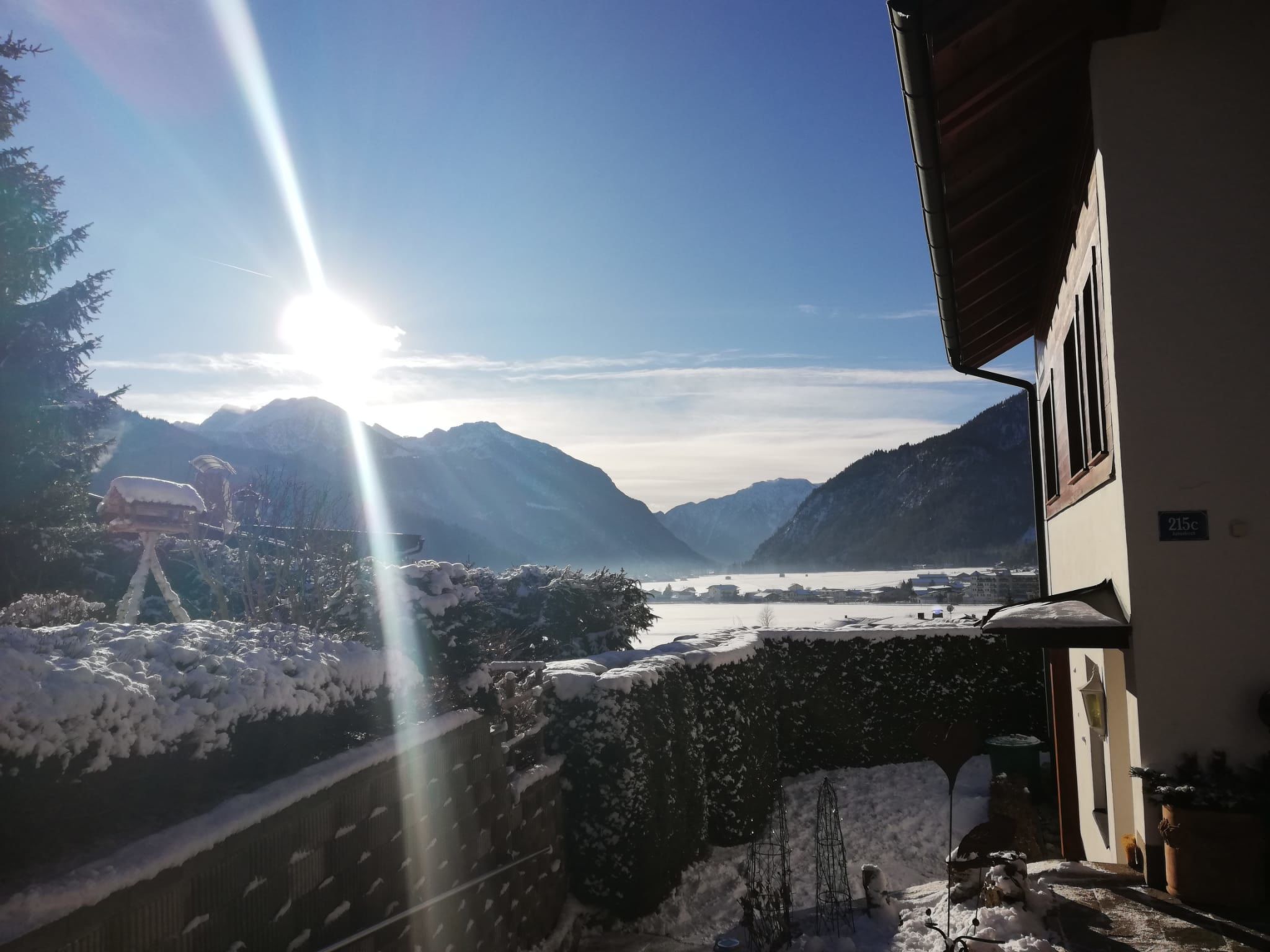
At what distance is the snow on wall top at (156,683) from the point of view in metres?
2.87

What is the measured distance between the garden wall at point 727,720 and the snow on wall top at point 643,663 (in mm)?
22

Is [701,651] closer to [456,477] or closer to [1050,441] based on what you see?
[1050,441]

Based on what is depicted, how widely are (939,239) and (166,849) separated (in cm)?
566

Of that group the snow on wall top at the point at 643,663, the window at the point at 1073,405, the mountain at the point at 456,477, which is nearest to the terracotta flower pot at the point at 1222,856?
Answer: the window at the point at 1073,405

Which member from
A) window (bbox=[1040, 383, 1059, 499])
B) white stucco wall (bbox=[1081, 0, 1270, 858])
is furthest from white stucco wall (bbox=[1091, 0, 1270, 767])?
window (bbox=[1040, 383, 1059, 499])

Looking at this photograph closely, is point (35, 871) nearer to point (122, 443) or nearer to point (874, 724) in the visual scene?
point (874, 724)

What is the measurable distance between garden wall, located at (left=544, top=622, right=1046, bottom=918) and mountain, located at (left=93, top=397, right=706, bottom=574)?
42.0ft

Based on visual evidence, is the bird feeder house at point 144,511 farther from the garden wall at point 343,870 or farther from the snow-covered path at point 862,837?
the snow-covered path at point 862,837

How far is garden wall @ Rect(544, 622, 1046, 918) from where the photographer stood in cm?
842

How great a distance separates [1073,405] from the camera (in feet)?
23.0

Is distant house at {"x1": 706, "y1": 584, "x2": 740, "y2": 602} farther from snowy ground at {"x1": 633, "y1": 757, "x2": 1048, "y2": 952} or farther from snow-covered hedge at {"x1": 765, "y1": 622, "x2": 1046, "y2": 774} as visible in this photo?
snowy ground at {"x1": 633, "y1": 757, "x2": 1048, "y2": 952}

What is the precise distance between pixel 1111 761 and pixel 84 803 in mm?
5801

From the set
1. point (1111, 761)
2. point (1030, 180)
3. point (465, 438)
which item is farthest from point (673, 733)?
point (465, 438)

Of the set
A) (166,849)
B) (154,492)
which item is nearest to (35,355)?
(154,492)
